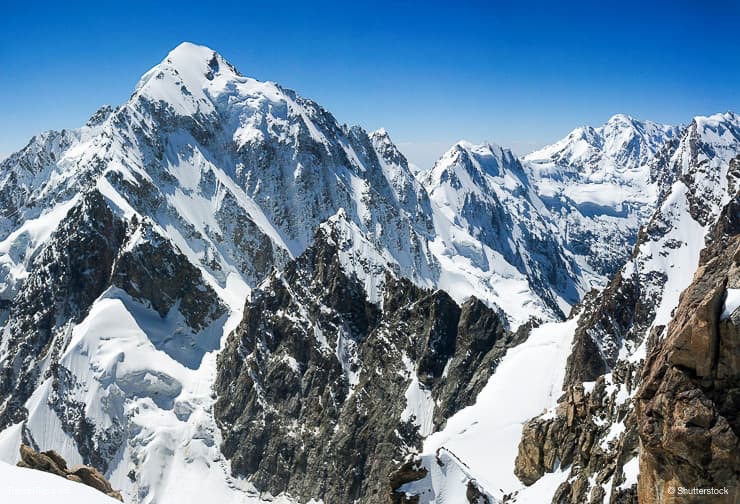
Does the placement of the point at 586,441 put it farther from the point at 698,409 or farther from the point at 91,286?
the point at 91,286

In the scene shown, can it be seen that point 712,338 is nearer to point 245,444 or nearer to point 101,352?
point 245,444

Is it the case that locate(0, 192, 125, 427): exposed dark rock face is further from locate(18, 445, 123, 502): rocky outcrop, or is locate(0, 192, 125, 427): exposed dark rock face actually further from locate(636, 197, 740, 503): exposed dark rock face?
locate(636, 197, 740, 503): exposed dark rock face

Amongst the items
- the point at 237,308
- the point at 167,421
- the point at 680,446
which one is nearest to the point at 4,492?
the point at 680,446

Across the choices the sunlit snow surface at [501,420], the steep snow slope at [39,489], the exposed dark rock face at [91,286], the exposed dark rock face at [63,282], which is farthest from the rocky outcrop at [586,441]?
the exposed dark rock face at [63,282]

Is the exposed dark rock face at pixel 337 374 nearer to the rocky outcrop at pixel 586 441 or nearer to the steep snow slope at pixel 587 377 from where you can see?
the steep snow slope at pixel 587 377

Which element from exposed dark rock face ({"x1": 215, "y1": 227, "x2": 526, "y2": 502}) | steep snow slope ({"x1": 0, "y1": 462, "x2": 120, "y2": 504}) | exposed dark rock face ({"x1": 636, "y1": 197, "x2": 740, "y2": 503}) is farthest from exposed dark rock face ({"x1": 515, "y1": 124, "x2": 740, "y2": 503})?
exposed dark rock face ({"x1": 215, "y1": 227, "x2": 526, "y2": 502})
